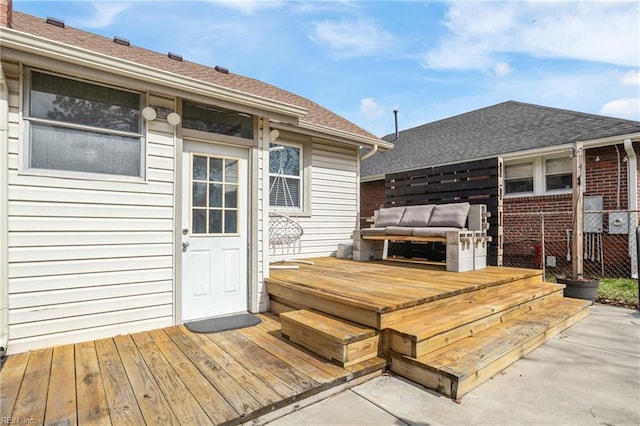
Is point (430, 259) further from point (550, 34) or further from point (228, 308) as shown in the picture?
point (550, 34)

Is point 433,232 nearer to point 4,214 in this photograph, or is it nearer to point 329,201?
point 329,201

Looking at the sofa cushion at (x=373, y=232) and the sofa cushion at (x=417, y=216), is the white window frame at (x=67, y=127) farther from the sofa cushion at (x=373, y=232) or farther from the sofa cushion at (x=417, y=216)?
the sofa cushion at (x=417, y=216)

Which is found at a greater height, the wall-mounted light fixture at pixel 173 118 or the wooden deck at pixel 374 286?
the wall-mounted light fixture at pixel 173 118

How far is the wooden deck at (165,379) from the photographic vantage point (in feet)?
6.08

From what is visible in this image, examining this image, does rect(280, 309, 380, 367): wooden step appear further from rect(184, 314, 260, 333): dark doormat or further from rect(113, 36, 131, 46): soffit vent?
rect(113, 36, 131, 46): soffit vent

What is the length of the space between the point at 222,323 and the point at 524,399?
2801 millimetres

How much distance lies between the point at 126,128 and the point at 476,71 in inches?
333

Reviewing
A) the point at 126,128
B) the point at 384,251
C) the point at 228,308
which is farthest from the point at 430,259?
the point at 126,128

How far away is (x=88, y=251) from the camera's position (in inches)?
118

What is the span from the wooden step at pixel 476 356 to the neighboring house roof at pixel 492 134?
5447mm

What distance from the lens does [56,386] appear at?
2.14m

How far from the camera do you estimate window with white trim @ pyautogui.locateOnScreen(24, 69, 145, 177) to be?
9.14 feet

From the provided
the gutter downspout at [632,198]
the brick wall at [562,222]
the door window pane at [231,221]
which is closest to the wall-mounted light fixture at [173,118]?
the door window pane at [231,221]

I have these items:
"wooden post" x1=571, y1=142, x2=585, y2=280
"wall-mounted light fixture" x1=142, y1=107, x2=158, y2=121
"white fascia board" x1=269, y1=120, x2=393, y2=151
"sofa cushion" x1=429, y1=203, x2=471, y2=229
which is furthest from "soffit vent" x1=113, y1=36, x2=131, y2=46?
"wooden post" x1=571, y1=142, x2=585, y2=280
